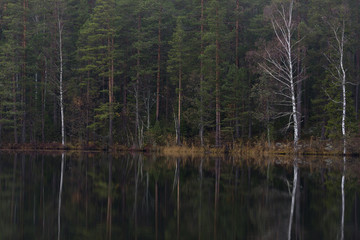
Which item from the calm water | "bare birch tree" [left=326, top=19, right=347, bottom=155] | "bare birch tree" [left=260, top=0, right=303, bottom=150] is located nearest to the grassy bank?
"bare birch tree" [left=326, top=19, right=347, bottom=155]

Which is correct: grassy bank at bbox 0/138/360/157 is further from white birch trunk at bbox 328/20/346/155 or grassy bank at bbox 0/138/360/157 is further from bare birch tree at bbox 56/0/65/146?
bare birch tree at bbox 56/0/65/146

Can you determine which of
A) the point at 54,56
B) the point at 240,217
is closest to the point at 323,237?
the point at 240,217

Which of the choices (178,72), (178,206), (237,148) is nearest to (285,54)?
(237,148)

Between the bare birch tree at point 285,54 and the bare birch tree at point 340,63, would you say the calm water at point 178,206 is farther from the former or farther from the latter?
the bare birch tree at point 285,54

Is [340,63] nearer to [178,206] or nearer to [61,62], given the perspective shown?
[178,206]

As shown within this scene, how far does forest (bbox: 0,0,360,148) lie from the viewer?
1439 inches

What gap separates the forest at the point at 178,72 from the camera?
120 feet

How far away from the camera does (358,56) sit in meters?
43.6

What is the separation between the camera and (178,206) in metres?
11.1

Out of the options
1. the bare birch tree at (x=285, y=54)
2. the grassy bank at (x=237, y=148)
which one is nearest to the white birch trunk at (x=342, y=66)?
the grassy bank at (x=237, y=148)

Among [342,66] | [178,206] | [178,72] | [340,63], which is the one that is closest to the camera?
[178,206]

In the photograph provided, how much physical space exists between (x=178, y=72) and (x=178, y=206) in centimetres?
3069

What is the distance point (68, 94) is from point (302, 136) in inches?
955

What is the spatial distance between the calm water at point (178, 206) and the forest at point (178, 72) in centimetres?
1935
